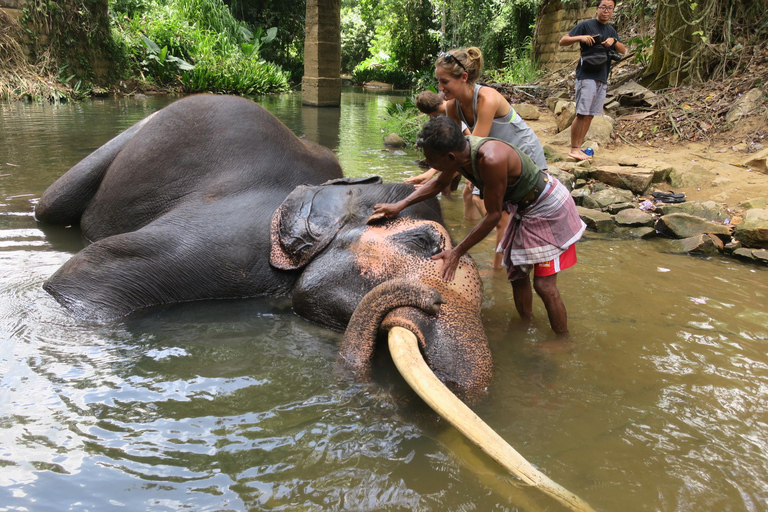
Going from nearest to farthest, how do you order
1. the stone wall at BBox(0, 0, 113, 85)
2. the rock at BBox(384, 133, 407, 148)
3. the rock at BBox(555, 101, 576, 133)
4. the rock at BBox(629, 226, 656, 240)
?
the rock at BBox(629, 226, 656, 240), the rock at BBox(555, 101, 576, 133), the rock at BBox(384, 133, 407, 148), the stone wall at BBox(0, 0, 113, 85)

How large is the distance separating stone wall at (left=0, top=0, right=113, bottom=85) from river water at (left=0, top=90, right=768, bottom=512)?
14821 millimetres

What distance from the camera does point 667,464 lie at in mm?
2342

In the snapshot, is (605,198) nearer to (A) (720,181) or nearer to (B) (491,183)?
(A) (720,181)

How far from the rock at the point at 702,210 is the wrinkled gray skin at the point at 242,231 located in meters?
3.53

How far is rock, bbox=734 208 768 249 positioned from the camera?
4.97m

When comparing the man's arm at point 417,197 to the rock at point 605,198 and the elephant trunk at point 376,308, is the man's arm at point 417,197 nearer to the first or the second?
the elephant trunk at point 376,308

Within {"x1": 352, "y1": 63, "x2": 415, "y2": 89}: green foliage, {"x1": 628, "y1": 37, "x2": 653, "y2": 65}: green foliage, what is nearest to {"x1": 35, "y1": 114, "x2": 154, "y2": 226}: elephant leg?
{"x1": 628, "y1": 37, "x2": 653, "y2": 65}: green foliage

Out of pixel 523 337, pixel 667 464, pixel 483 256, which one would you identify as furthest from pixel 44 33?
pixel 667 464

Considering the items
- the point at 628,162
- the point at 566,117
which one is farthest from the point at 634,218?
the point at 566,117

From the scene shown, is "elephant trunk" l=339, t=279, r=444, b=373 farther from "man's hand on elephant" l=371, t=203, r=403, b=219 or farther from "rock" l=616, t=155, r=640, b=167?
"rock" l=616, t=155, r=640, b=167

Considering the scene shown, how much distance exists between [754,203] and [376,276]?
456 cm

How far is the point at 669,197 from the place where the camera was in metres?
6.34

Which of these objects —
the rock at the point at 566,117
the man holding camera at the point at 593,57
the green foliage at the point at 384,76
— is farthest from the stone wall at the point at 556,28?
the green foliage at the point at 384,76

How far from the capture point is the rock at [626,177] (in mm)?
6605
